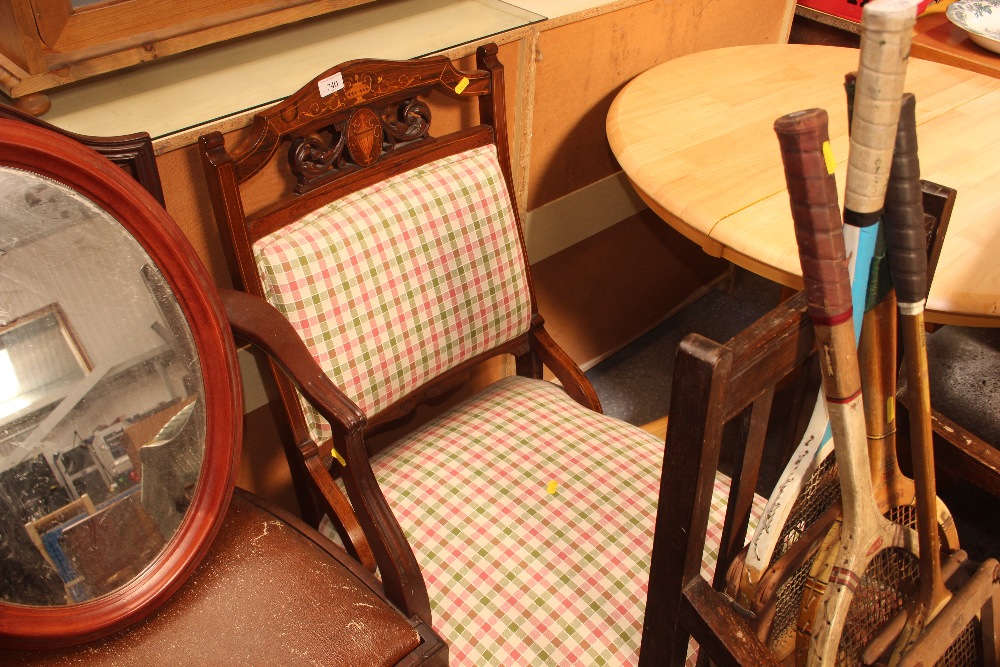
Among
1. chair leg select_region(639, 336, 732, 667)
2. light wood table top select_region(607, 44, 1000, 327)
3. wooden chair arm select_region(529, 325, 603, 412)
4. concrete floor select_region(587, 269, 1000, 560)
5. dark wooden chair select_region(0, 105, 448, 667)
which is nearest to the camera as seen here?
chair leg select_region(639, 336, 732, 667)

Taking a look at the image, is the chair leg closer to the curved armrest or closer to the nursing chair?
the nursing chair

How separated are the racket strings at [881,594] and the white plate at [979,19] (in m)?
1.50

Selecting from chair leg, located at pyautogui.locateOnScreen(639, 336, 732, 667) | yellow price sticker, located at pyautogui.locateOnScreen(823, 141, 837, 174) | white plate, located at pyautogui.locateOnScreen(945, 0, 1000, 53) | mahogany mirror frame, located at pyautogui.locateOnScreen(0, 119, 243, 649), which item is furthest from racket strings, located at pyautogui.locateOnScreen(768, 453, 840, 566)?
white plate, located at pyautogui.locateOnScreen(945, 0, 1000, 53)

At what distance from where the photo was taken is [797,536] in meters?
0.95

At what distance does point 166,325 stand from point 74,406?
0.14m

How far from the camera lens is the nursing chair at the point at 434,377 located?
3.68ft

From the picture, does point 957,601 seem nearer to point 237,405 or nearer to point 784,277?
point 784,277

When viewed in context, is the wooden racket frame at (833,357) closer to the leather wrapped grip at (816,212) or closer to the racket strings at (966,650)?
the leather wrapped grip at (816,212)

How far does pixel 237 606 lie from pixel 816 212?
812mm

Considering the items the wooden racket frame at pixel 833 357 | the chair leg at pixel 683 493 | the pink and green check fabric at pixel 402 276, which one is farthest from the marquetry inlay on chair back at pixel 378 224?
the wooden racket frame at pixel 833 357

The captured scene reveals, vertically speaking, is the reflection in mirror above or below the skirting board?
above

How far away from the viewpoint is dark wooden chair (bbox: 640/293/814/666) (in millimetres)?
748

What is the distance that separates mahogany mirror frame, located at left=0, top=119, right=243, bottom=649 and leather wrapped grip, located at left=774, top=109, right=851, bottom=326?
2.30ft

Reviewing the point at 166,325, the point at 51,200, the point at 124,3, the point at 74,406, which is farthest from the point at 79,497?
the point at 124,3
